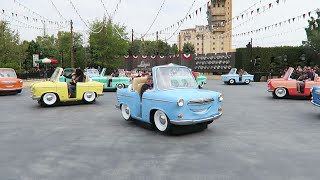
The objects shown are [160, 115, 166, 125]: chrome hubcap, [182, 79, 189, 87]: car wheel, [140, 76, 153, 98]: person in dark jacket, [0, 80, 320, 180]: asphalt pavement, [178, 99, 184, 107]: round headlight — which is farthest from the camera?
[140, 76, 153, 98]: person in dark jacket

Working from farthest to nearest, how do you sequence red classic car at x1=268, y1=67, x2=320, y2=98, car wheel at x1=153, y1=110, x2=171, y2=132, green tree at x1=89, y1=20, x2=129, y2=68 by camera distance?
green tree at x1=89, y1=20, x2=129, y2=68
red classic car at x1=268, y1=67, x2=320, y2=98
car wheel at x1=153, y1=110, x2=171, y2=132

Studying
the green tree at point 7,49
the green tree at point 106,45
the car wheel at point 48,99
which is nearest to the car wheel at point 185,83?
the car wheel at point 48,99

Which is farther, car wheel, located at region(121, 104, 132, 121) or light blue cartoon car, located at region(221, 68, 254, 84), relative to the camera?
light blue cartoon car, located at region(221, 68, 254, 84)

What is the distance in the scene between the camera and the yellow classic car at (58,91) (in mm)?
11633

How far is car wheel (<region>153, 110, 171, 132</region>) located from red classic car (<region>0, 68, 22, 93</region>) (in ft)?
41.2

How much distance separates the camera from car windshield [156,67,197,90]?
7.50 m

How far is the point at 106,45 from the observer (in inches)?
1865

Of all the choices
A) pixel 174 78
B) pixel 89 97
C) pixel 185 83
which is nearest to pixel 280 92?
pixel 185 83

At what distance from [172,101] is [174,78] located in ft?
3.85

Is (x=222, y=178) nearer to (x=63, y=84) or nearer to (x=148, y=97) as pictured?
(x=148, y=97)

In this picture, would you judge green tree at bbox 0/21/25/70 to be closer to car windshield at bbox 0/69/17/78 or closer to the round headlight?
car windshield at bbox 0/69/17/78

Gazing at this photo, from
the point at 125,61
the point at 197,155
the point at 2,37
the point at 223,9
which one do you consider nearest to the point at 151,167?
the point at 197,155

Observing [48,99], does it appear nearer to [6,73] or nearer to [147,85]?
[147,85]

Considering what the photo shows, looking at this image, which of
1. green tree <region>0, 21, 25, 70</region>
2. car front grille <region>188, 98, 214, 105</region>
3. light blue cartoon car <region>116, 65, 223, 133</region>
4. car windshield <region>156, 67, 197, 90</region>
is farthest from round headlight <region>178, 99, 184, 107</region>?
green tree <region>0, 21, 25, 70</region>
